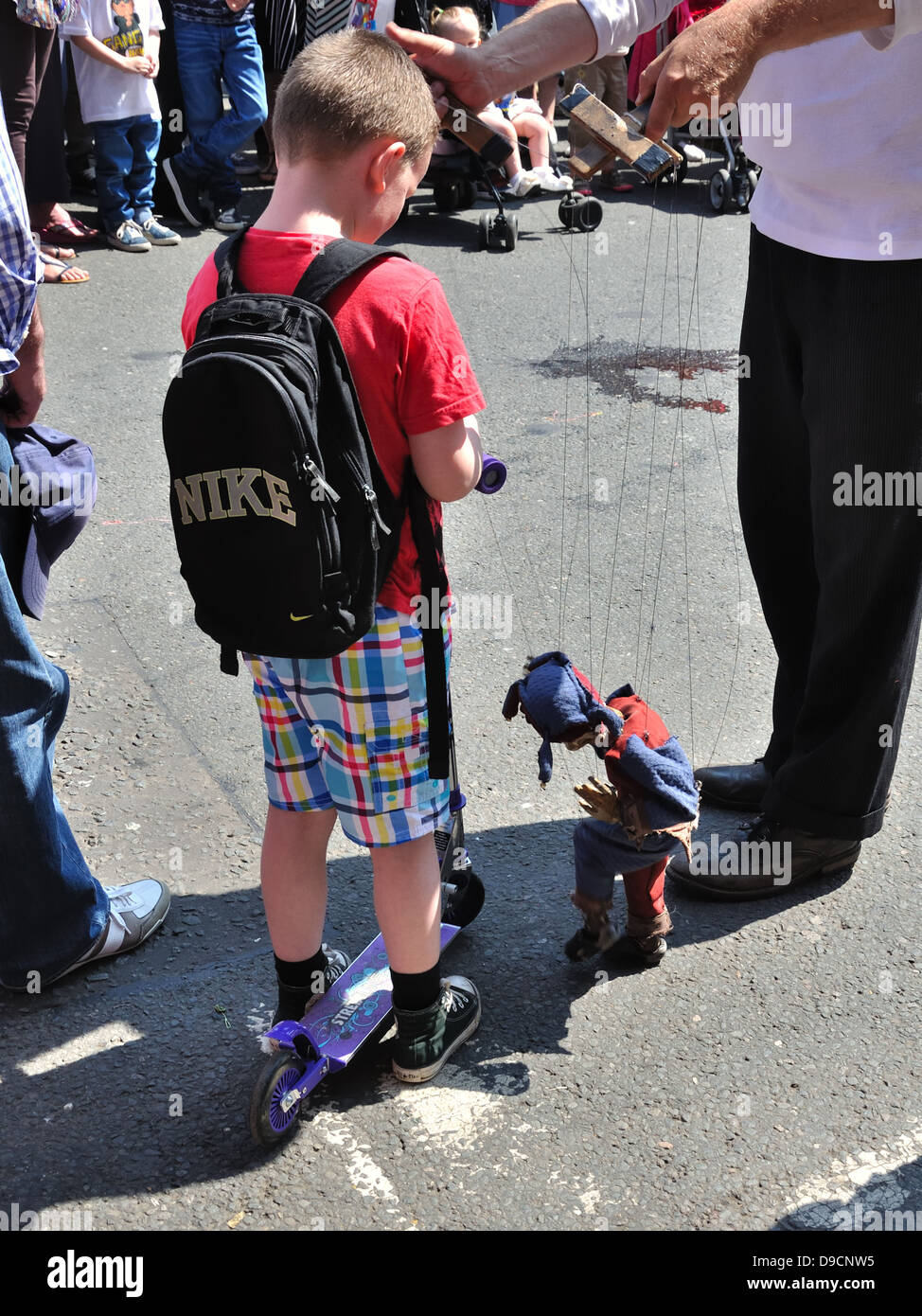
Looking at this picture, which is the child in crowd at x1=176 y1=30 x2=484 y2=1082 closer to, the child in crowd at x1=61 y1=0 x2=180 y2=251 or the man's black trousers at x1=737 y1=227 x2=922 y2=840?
the man's black trousers at x1=737 y1=227 x2=922 y2=840

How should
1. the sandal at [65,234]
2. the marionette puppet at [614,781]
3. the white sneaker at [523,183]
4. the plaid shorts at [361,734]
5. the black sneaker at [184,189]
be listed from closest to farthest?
the plaid shorts at [361,734], the marionette puppet at [614,781], the sandal at [65,234], the black sneaker at [184,189], the white sneaker at [523,183]

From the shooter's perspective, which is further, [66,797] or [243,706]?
[243,706]

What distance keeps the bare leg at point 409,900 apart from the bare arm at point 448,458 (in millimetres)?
634

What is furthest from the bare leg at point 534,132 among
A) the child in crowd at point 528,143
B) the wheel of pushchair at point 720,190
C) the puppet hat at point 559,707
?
the puppet hat at point 559,707

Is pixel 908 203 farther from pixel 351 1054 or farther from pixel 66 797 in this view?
pixel 66 797

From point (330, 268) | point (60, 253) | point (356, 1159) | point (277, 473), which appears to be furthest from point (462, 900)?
point (60, 253)

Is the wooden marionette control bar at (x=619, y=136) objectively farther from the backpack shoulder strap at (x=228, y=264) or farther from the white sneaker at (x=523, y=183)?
Result: the white sneaker at (x=523, y=183)

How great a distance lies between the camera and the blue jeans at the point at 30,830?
2451 mm

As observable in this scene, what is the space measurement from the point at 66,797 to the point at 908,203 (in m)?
2.35

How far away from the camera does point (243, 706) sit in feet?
12.1

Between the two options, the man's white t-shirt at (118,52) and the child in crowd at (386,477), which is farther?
the man's white t-shirt at (118,52)

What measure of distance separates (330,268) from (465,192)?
7.43 metres

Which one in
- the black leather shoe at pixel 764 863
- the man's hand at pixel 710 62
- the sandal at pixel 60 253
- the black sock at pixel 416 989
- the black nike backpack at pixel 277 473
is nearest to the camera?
the black nike backpack at pixel 277 473
